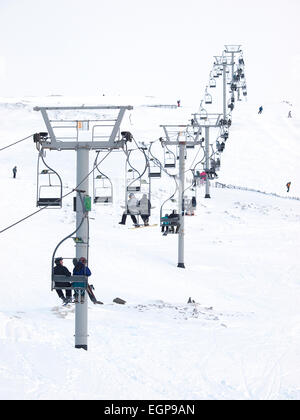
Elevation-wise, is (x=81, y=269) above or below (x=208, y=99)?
below

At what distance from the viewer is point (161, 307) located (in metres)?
18.4

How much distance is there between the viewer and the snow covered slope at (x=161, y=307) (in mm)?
11797

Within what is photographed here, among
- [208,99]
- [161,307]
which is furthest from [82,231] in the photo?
[208,99]

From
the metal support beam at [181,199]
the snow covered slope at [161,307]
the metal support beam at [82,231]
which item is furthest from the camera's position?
the metal support beam at [181,199]

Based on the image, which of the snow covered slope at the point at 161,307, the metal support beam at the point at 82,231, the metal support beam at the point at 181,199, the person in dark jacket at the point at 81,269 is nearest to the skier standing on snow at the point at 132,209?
the snow covered slope at the point at 161,307

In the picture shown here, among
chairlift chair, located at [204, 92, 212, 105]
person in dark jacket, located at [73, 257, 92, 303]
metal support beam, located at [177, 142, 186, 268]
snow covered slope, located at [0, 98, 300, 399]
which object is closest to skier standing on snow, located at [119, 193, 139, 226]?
snow covered slope, located at [0, 98, 300, 399]

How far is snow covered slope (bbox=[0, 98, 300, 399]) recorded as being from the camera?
38.7ft

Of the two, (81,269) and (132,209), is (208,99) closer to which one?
(132,209)

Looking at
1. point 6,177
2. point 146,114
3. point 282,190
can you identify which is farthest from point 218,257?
point 146,114

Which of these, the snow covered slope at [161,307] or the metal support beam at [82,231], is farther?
the metal support beam at [82,231]

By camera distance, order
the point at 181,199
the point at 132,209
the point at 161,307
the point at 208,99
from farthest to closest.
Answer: the point at 208,99 → the point at 181,199 → the point at 132,209 → the point at 161,307

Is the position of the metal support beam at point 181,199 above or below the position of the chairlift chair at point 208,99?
below

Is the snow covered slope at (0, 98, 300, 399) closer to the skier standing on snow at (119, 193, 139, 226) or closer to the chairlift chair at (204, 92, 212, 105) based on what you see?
the skier standing on snow at (119, 193, 139, 226)

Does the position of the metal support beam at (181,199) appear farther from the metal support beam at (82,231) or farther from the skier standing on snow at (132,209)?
the metal support beam at (82,231)
